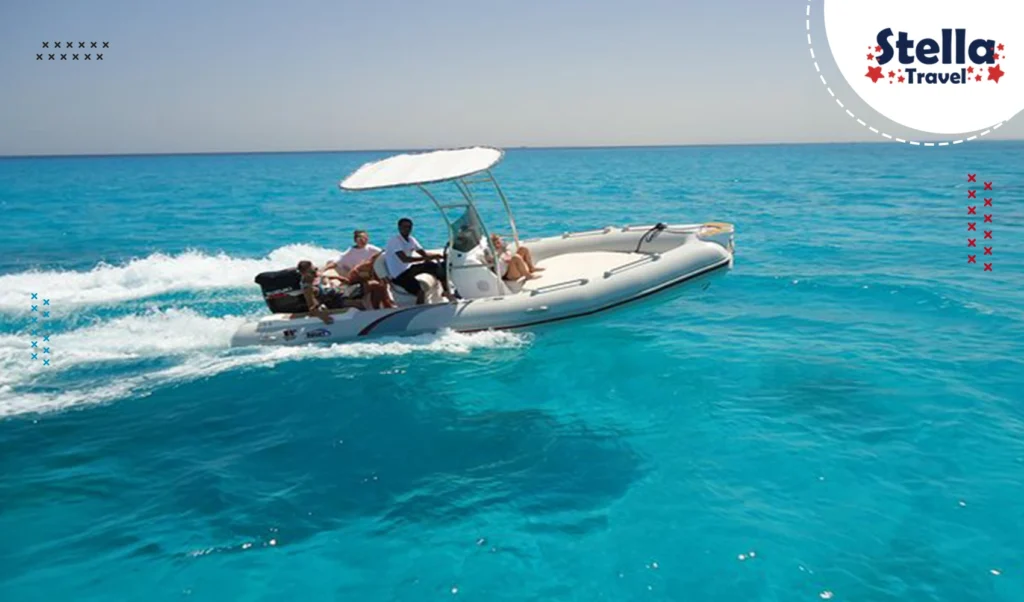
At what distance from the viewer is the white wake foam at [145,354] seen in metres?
8.24

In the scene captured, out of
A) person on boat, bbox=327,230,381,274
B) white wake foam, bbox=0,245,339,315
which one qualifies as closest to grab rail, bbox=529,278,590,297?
person on boat, bbox=327,230,381,274

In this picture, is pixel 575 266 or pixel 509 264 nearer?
pixel 509 264

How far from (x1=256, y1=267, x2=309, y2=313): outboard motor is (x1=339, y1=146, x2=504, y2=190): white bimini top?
1.39 m

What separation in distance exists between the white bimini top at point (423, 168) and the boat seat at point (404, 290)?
3.36 feet

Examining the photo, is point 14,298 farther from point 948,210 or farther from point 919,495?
point 948,210

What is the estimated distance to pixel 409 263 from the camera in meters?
9.21

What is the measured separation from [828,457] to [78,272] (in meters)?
16.0

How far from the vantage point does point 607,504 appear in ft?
19.1

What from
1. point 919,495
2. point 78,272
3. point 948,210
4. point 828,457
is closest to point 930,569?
point 919,495

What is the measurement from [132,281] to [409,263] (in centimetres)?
775

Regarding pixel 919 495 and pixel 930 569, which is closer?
pixel 930 569

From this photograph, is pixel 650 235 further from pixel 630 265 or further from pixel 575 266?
pixel 630 265

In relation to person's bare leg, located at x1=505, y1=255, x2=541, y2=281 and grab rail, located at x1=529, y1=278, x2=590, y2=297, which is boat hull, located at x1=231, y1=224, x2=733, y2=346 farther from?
person's bare leg, located at x1=505, y1=255, x2=541, y2=281

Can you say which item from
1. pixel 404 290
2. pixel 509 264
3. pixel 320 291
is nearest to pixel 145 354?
pixel 320 291
